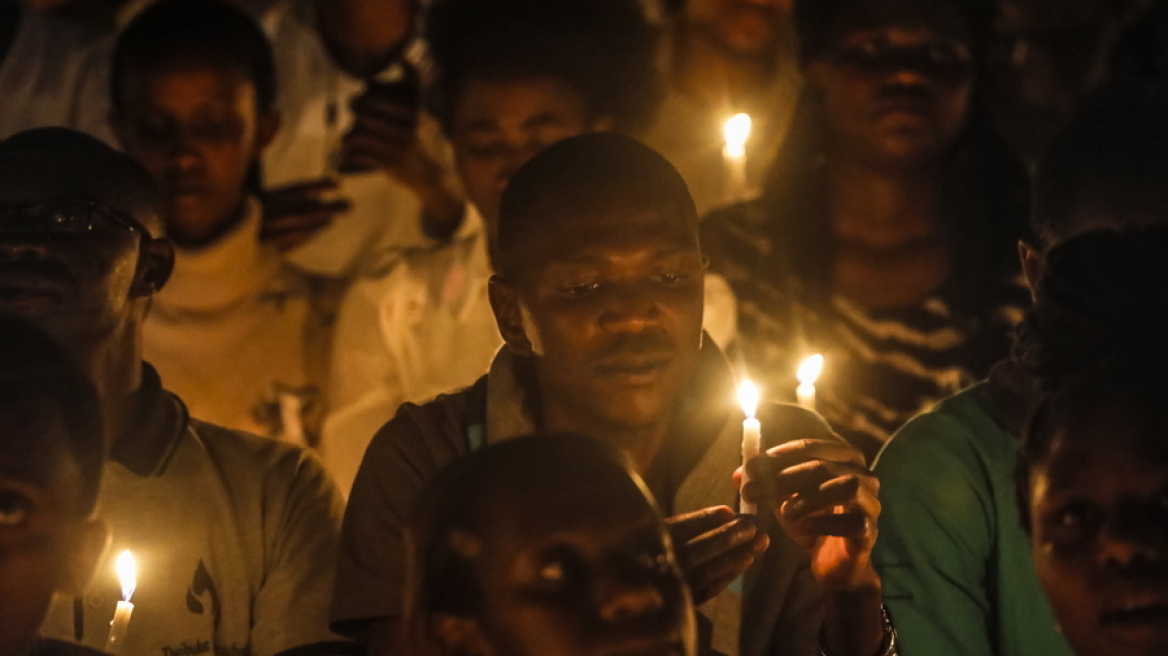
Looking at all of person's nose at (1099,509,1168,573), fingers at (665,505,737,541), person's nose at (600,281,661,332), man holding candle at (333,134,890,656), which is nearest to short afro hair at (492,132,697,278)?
man holding candle at (333,134,890,656)

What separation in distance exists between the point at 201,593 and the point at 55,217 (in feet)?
2.45

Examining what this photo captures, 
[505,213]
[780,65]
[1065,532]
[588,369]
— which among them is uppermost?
[780,65]

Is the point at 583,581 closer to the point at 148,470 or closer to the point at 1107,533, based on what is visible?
the point at 1107,533

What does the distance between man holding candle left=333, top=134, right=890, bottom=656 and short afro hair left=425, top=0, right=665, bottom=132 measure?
1008 mm

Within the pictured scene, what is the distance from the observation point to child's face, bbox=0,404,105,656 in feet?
9.00

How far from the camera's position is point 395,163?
4.74 m

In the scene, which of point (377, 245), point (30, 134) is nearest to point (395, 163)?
point (377, 245)

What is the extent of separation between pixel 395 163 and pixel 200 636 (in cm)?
169

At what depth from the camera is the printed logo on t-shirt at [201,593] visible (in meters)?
3.39

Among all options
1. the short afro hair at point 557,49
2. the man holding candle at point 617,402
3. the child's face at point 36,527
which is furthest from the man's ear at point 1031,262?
the child's face at point 36,527

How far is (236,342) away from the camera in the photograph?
4570mm

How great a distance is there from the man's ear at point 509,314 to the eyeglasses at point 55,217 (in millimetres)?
746

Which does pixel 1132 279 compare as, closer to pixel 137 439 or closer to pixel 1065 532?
pixel 1065 532

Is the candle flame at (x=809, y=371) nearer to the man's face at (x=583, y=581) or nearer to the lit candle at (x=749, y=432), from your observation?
the lit candle at (x=749, y=432)
